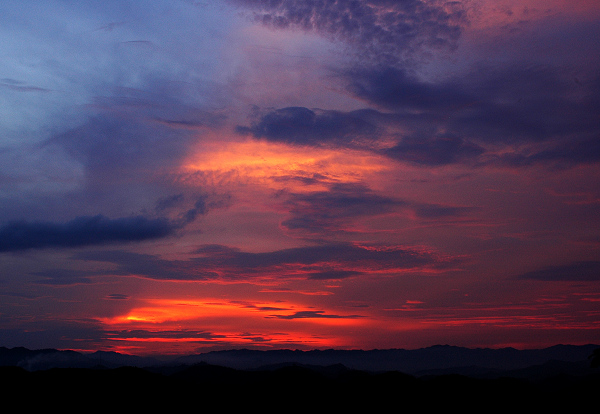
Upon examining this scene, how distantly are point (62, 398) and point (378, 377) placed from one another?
101126 millimetres

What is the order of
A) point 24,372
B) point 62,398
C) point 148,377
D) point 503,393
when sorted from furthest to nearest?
point 503,393, point 148,377, point 24,372, point 62,398

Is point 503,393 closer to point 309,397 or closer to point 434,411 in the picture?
point 434,411

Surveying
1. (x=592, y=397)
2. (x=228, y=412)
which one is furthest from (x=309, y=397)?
(x=592, y=397)

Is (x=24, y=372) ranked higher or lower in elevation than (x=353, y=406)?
higher

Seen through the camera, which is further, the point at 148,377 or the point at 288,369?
the point at 288,369

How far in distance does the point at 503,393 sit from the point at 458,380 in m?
13.7

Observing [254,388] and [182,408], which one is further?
[254,388]

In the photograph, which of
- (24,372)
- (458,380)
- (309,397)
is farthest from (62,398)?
(458,380)

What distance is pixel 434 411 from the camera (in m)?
150

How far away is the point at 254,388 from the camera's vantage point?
550 feet

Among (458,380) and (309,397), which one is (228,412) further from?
(458,380)

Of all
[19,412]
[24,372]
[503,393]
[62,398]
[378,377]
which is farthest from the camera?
[378,377]

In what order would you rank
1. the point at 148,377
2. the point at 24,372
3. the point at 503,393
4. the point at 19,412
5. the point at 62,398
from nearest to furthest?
the point at 19,412
the point at 62,398
the point at 24,372
the point at 148,377
the point at 503,393

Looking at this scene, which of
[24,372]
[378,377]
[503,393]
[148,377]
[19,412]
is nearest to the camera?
[19,412]
